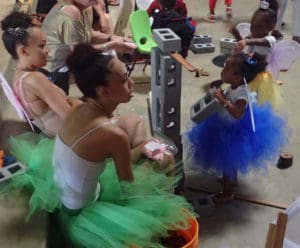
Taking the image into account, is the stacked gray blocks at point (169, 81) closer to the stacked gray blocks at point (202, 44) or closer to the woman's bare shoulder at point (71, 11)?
the woman's bare shoulder at point (71, 11)

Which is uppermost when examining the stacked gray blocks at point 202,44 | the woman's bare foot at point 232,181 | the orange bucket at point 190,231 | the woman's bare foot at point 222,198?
the stacked gray blocks at point 202,44

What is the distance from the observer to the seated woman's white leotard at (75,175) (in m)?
1.77

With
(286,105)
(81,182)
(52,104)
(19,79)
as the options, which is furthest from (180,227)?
(286,105)

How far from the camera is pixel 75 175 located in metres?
1.80

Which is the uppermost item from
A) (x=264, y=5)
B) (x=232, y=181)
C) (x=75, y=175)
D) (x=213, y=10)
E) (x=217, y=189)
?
(x=264, y=5)

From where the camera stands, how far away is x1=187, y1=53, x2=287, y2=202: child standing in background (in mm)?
2312

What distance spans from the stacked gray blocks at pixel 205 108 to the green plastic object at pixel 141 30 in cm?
116

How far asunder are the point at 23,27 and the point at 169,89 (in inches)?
29.4

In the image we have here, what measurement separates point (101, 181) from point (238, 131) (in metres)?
0.72

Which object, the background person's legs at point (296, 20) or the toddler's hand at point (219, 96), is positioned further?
the background person's legs at point (296, 20)

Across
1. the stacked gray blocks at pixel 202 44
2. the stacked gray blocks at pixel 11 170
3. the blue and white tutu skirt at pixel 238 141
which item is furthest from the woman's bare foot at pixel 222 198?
the stacked gray blocks at pixel 202 44

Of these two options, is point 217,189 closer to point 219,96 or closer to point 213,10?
point 219,96

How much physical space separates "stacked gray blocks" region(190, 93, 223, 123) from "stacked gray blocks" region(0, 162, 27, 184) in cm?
83

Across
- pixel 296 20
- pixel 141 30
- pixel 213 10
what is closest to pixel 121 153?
pixel 141 30
